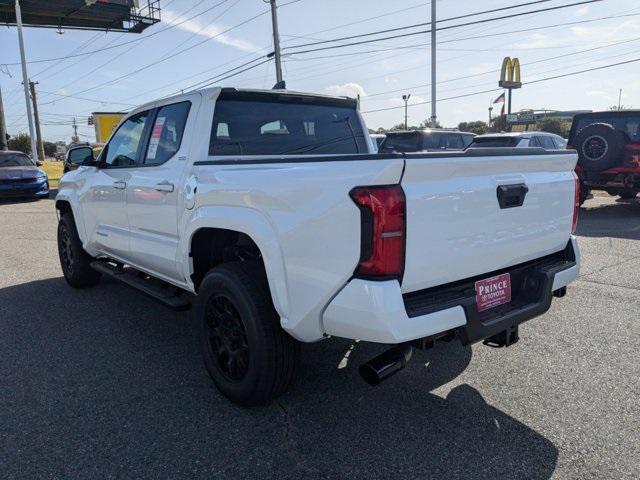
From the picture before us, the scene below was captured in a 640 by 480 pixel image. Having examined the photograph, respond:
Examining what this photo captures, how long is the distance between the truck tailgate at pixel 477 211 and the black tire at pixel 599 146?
7.94m

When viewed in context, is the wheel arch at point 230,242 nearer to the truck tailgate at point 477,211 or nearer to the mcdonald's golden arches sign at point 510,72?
the truck tailgate at point 477,211

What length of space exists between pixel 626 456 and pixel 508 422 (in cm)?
58

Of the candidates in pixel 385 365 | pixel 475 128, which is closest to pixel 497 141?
pixel 385 365

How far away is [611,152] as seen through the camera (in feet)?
32.4

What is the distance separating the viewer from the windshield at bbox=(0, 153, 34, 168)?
16.3 metres

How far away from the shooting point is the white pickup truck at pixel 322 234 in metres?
2.33

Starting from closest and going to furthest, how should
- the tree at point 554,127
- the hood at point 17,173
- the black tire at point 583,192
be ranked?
1. the black tire at point 583,192
2. the hood at point 17,173
3. the tree at point 554,127

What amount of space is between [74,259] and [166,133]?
99.9 inches

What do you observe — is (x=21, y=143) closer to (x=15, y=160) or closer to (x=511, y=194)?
(x=15, y=160)

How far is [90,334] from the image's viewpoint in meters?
4.38

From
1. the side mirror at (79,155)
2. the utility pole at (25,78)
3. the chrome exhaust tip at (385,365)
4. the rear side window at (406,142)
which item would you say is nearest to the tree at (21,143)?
the utility pole at (25,78)

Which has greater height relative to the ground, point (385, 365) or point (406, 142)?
point (406, 142)

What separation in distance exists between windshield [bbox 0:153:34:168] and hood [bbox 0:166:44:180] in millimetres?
645

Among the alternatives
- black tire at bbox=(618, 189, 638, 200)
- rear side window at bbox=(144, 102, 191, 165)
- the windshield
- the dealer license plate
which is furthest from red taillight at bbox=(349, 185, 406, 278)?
the windshield
